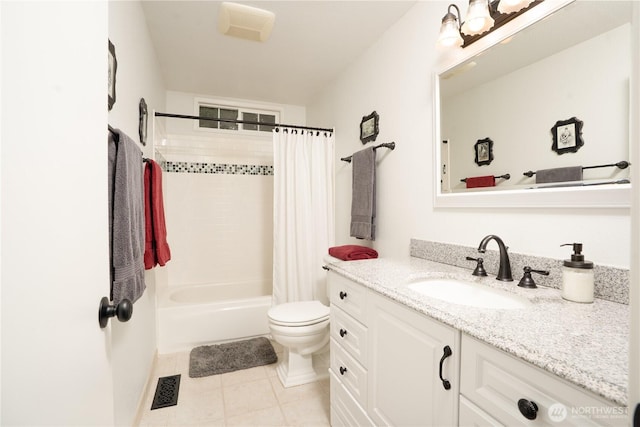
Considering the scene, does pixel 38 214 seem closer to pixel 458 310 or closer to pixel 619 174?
pixel 458 310

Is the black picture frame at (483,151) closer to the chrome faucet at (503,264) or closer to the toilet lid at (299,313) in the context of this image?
the chrome faucet at (503,264)

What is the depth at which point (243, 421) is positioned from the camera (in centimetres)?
162

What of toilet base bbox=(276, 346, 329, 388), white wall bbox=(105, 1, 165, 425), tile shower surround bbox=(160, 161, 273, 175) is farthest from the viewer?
tile shower surround bbox=(160, 161, 273, 175)

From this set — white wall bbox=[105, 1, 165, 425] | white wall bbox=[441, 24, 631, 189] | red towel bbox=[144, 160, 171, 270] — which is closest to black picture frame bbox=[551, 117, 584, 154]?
white wall bbox=[441, 24, 631, 189]

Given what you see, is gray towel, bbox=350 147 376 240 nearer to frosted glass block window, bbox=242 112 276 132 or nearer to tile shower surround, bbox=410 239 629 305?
tile shower surround, bbox=410 239 629 305

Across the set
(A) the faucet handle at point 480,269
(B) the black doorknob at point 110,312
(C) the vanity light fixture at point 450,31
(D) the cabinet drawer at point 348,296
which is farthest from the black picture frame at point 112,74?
(A) the faucet handle at point 480,269

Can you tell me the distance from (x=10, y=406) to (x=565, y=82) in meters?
1.63

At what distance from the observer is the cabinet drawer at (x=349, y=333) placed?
124 centimetres

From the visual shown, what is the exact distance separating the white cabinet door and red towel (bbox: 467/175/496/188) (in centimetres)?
75

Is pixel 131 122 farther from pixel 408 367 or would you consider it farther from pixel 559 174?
pixel 559 174

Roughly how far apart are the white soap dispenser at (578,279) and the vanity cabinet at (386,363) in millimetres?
442

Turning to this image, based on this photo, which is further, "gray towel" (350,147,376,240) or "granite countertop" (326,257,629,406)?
"gray towel" (350,147,376,240)

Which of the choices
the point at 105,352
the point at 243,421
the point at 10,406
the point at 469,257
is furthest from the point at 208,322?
the point at 10,406

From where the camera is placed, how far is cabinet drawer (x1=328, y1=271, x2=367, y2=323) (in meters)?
1.25
